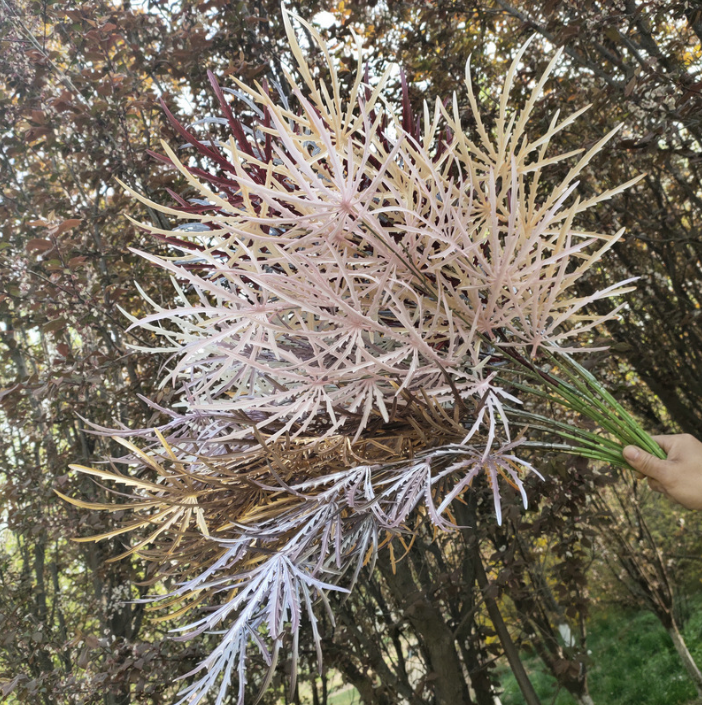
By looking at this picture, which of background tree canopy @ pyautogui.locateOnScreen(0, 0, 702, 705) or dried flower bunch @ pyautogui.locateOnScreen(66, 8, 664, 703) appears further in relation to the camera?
background tree canopy @ pyautogui.locateOnScreen(0, 0, 702, 705)

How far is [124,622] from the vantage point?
277 centimetres

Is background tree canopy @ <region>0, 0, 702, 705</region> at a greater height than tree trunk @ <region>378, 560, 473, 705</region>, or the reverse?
background tree canopy @ <region>0, 0, 702, 705</region>

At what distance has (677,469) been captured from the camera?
104 cm

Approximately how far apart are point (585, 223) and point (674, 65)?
3.15 feet

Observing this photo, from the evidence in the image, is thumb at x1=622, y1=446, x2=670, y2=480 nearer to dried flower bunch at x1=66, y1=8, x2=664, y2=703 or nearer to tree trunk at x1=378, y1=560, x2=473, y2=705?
dried flower bunch at x1=66, y1=8, x2=664, y2=703

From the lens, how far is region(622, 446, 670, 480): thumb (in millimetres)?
1019

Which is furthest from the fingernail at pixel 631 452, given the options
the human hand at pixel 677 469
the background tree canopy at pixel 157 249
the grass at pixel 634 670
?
the grass at pixel 634 670

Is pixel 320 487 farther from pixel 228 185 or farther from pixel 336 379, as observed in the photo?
pixel 228 185

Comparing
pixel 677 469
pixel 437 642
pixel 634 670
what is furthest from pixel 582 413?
pixel 634 670

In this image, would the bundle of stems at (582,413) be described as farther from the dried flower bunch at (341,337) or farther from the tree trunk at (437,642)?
the tree trunk at (437,642)

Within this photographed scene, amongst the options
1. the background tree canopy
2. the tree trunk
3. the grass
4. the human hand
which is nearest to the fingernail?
the human hand

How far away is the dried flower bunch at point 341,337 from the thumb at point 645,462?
0.35ft

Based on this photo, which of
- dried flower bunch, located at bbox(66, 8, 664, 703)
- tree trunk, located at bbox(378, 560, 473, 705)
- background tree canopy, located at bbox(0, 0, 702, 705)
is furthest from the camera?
tree trunk, located at bbox(378, 560, 473, 705)

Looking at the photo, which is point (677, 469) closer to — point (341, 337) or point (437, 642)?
point (341, 337)
